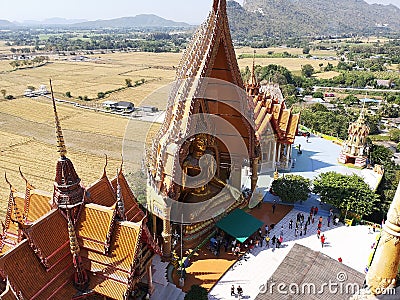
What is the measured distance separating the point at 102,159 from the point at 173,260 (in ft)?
74.2

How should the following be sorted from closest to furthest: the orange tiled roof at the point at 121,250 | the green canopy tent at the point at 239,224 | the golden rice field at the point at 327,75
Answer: the orange tiled roof at the point at 121,250
the green canopy tent at the point at 239,224
the golden rice field at the point at 327,75

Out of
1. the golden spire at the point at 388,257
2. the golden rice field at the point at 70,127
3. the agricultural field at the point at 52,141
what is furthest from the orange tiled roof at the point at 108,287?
the golden rice field at the point at 70,127

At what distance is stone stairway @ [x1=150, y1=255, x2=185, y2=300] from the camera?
16750mm

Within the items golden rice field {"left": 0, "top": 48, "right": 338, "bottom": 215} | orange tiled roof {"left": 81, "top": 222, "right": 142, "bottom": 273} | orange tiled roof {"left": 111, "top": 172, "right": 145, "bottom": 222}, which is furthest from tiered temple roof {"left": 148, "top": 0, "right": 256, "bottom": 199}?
golden rice field {"left": 0, "top": 48, "right": 338, "bottom": 215}

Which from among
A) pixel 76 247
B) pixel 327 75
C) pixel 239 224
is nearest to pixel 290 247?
pixel 239 224

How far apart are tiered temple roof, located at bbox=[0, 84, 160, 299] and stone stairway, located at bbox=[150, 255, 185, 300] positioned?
8.12 ft

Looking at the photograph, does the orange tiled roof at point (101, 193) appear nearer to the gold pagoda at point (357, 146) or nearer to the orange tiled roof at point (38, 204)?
the orange tiled roof at point (38, 204)

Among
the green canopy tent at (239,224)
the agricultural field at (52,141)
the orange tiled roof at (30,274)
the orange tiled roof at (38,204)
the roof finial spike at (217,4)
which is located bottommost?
the agricultural field at (52,141)

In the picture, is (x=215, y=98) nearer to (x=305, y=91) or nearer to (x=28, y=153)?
(x=28, y=153)

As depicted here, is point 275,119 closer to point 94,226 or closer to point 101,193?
point 101,193

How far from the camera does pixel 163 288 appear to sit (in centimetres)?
1723

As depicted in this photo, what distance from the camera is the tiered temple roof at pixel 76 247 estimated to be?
12.8m

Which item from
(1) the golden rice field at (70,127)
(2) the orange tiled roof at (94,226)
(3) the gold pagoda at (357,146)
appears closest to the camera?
(2) the orange tiled roof at (94,226)

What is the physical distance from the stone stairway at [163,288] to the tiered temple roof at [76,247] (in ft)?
8.12
